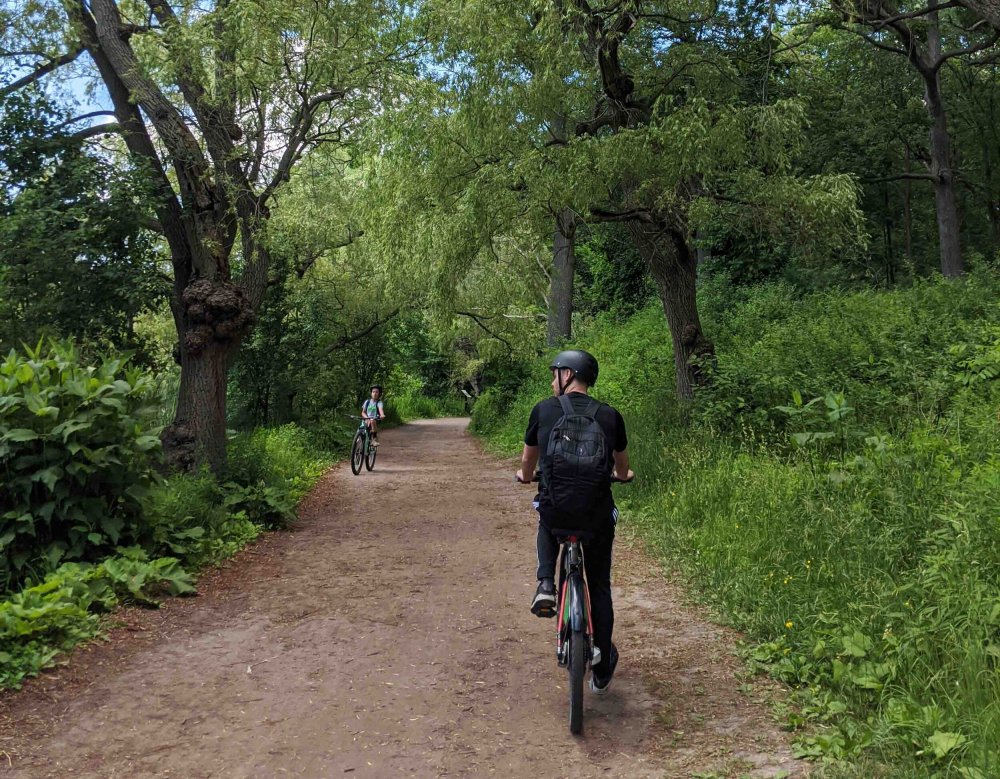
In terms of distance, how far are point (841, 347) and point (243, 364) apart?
12758mm

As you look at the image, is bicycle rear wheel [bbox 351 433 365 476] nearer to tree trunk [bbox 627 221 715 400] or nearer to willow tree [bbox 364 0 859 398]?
willow tree [bbox 364 0 859 398]

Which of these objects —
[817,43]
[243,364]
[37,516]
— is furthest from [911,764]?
[817,43]

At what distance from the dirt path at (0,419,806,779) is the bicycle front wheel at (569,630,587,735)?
0.30 feet

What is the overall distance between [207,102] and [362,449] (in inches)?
302

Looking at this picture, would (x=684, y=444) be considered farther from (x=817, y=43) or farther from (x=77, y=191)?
(x=817, y=43)

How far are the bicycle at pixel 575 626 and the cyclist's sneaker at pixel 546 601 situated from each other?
0.17ft

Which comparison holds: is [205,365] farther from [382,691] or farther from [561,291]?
[561,291]

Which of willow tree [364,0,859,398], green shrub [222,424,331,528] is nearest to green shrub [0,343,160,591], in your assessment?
green shrub [222,424,331,528]

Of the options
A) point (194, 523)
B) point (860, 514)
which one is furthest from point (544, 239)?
point (860, 514)

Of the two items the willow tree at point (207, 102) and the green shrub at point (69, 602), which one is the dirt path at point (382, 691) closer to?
the green shrub at point (69, 602)

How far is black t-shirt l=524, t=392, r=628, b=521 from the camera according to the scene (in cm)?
419

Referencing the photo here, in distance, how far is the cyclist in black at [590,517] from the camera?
417 cm

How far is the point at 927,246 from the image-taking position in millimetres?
20859

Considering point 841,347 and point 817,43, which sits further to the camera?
point 817,43
